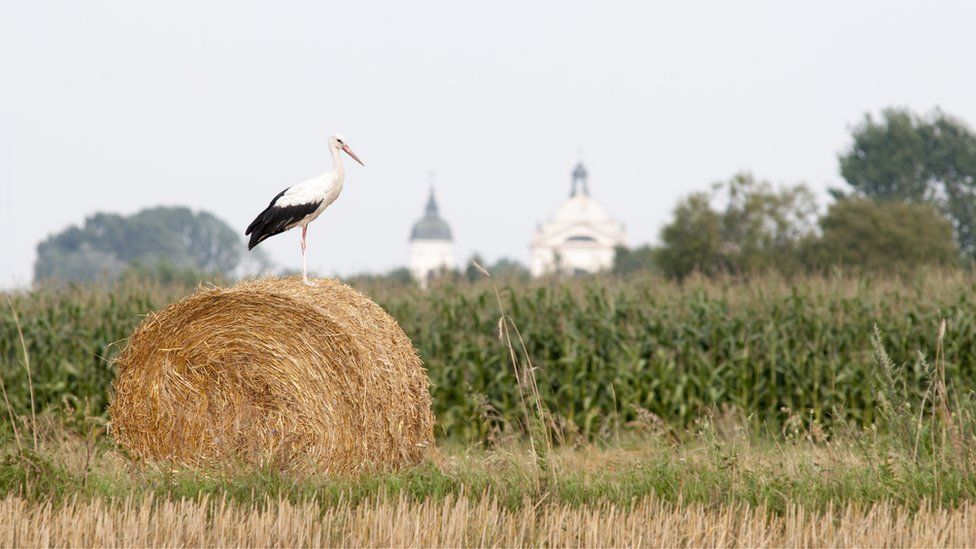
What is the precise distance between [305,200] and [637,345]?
7659 mm

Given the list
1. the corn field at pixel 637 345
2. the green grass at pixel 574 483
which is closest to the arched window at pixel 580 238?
the corn field at pixel 637 345

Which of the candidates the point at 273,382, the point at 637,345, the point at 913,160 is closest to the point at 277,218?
the point at 273,382

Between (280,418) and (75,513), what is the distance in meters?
1.98

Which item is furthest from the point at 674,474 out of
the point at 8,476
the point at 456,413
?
the point at 456,413

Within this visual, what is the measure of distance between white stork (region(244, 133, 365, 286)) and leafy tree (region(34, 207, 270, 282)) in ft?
363

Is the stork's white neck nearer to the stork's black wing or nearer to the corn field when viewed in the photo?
the stork's black wing

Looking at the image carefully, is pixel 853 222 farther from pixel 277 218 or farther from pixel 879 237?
pixel 277 218

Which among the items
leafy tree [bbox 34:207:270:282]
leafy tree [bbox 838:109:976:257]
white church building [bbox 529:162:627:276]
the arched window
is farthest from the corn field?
the arched window

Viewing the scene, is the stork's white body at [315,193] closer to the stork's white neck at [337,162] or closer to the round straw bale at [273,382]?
the stork's white neck at [337,162]

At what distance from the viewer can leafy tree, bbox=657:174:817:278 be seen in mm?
54812

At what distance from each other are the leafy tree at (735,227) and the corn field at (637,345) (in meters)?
38.5

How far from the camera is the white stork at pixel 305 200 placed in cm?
832

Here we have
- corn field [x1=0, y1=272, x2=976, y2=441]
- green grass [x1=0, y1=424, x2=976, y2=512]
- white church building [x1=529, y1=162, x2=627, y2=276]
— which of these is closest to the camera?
green grass [x1=0, y1=424, x2=976, y2=512]

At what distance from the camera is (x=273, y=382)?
898 cm
